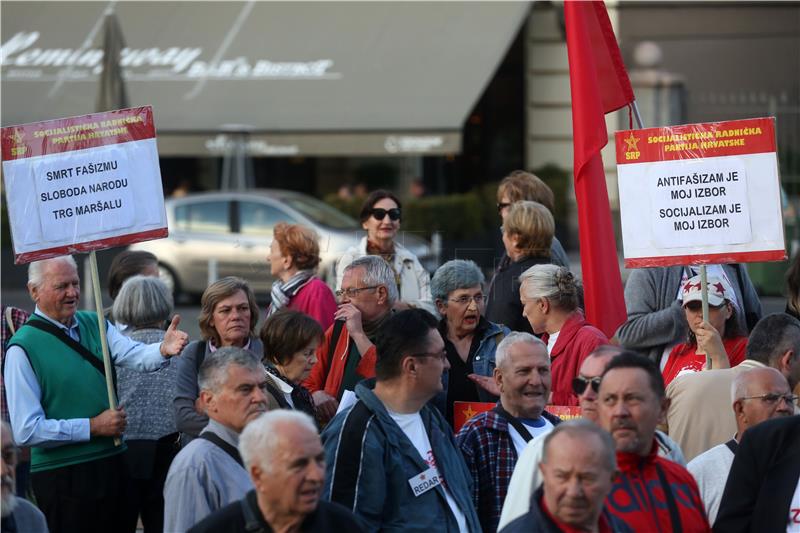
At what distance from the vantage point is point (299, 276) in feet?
24.6

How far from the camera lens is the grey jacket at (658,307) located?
641 centimetres

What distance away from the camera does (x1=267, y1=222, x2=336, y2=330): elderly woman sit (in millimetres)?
7391

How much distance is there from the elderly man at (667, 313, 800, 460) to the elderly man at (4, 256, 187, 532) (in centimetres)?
224

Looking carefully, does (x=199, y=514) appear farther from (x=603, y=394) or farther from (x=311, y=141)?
(x=311, y=141)

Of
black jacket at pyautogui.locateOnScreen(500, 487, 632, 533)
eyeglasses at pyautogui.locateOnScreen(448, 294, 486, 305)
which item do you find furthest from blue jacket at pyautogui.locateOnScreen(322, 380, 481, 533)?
eyeglasses at pyautogui.locateOnScreen(448, 294, 486, 305)

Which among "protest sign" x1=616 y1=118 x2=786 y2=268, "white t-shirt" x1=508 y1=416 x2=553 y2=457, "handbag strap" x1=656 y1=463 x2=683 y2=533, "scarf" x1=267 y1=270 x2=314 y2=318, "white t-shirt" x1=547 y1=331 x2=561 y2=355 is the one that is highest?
"protest sign" x1=616 y1=118 x2=786 y2=268

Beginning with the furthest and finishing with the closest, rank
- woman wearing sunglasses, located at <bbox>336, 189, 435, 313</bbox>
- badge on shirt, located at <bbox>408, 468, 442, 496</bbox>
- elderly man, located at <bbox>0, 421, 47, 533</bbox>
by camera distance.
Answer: woman wearing sunglasses, located at <bbox>336, 189, 435, 313</bbox> → badge on shirt, located at <bbox>408, 468, 442, 496</bbox> → elderly man, located at <bbox>0, 421, 47, 533</bbox>

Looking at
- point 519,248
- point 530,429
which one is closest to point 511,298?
point 519,248

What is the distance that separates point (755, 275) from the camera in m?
16.6

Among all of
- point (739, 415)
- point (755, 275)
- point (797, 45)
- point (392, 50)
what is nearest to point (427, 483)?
point (739, 415)

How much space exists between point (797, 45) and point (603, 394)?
18787 millimetres

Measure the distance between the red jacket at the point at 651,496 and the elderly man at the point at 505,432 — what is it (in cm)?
79

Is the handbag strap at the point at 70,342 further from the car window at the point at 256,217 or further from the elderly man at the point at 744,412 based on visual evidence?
the car window at the point at 256,217

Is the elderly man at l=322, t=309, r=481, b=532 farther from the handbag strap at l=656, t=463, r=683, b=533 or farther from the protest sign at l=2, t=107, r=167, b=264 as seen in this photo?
the protest sign at l=2, t=107, r=167, b=264
